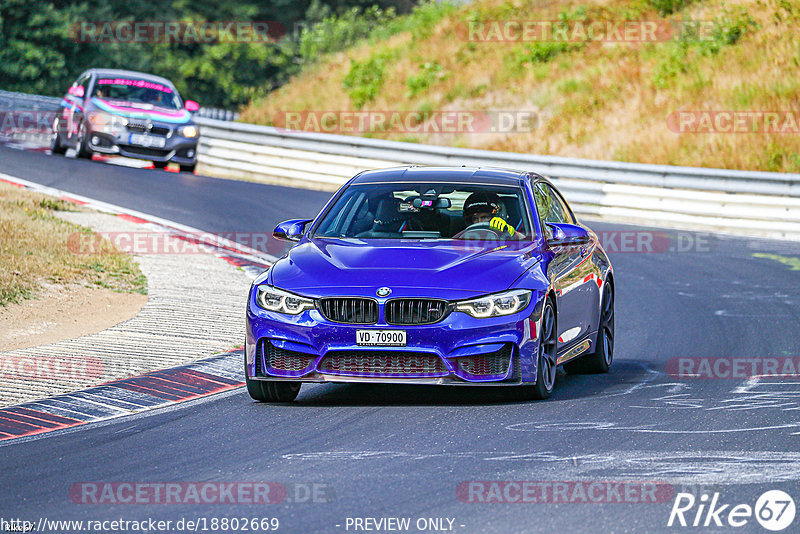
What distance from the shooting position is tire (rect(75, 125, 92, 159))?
86.7 ft

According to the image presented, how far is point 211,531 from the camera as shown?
6012 mm

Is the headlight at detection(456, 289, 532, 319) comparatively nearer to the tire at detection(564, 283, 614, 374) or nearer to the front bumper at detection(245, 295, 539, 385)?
the front bumper at detection(245, 295, 539, 385)

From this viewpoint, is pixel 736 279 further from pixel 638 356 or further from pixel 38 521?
pixel 38 521

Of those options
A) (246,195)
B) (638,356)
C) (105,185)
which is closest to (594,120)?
(246,195)

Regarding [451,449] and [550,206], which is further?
[550,206]

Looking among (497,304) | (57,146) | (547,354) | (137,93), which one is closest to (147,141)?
(137,93)

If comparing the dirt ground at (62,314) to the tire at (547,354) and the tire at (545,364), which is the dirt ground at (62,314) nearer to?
the tire at (545,364)

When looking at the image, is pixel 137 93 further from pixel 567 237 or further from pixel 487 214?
pixel 567 237

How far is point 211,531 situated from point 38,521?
795 millimetres

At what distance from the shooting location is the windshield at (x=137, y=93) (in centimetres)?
2666

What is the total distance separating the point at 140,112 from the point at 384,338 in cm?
1824

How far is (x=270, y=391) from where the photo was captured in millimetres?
9266

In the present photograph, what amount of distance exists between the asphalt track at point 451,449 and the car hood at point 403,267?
801mm

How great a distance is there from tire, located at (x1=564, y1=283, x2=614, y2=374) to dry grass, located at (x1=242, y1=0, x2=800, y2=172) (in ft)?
51.6
